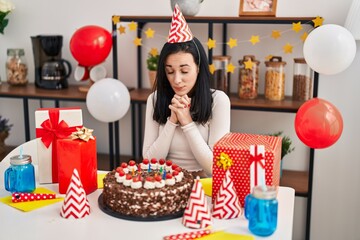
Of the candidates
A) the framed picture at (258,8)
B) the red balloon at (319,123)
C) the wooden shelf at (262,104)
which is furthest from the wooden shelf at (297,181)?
the framed picture at (258,8)

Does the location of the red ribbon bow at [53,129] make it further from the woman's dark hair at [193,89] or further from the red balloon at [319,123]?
the red balloon at [319,123]

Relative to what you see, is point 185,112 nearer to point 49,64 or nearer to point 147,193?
point 147,193

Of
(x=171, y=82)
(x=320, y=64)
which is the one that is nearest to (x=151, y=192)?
(x=171, y=82)

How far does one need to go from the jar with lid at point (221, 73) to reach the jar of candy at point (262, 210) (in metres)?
1.44

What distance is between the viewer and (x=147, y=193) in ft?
4.81

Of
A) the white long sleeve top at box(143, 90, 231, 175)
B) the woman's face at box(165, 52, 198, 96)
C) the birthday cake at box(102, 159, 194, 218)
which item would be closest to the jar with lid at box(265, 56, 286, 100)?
the white long sleeve top at box(143, 90, 231, 175)

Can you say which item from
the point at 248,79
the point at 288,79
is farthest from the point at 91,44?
the point at 288,79

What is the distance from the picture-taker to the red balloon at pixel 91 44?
277 cm

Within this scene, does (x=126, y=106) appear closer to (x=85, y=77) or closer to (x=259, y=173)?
(x=85, y=77)

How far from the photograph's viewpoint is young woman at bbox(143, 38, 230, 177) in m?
2.01

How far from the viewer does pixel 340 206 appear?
294cm

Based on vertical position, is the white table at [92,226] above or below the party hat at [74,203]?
below

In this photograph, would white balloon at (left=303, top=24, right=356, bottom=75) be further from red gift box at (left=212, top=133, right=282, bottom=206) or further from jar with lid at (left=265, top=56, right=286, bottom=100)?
red gift box at (left=212, top=133, right=282, bottom=206)

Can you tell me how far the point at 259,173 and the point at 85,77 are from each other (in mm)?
1800
